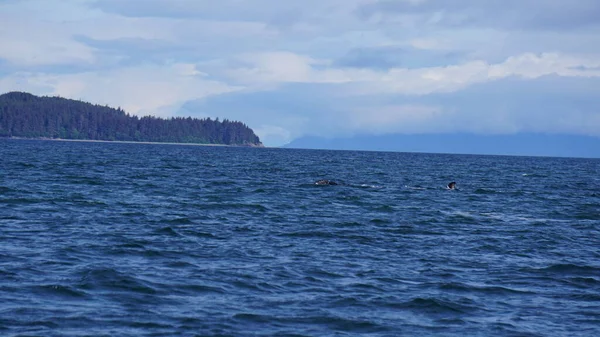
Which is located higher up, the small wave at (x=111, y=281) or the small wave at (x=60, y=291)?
the small wave at (x=111, y=281)

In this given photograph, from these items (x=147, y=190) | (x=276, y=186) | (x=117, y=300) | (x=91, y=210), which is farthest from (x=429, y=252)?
(x=276, y=186)

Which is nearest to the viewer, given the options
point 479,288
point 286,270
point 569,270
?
point 479,288

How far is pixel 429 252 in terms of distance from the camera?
78.5ft

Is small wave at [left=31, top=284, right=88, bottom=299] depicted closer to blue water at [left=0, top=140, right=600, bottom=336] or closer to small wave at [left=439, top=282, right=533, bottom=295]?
blue water at [left=0, top=140, right=600, bottom=336]

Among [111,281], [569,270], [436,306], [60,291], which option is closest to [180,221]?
[111,281]

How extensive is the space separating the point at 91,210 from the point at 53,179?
64.1 ft

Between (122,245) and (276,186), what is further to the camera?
(276,186)

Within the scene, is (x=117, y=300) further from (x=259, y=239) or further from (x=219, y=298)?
(x=259, y=239)

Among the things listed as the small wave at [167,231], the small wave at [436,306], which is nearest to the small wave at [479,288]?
the small wave at [436,306]

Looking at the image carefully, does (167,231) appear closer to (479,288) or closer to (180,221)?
(180,221)

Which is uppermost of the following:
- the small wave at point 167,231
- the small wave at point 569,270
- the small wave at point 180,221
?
the small wave at point 180,221

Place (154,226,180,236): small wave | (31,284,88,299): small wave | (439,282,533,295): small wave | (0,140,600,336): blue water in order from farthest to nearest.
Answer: (154,226,180,236): small wave, (439,282,533,295): small wave, (31,284,88,299): small wave, (0,140,600,336): blue water

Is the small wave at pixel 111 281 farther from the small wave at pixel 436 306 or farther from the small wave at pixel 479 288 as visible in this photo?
the small wave at pixel 479 288

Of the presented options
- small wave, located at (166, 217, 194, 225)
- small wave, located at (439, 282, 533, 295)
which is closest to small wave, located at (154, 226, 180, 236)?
small wave, located at (166, 217, 194, 225)
